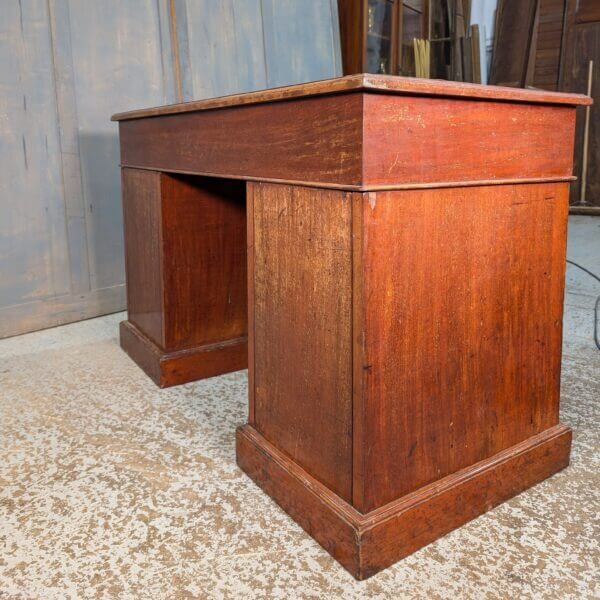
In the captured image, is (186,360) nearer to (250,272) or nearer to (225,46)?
(250,272)

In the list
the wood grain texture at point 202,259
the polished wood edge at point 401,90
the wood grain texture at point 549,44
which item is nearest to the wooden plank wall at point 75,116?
the wood grain texture at point 202,259

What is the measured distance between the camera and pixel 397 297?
120 centimetres

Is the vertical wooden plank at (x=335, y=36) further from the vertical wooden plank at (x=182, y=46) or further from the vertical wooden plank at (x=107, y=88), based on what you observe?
the vertical wooden plank at (x=107, y=88)

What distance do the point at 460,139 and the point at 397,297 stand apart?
324 millimetres

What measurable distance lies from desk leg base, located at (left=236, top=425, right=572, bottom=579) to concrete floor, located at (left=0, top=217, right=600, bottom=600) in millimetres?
25

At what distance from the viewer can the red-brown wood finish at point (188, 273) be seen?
2172 millimetres

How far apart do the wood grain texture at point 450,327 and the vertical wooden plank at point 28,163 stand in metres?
2.06

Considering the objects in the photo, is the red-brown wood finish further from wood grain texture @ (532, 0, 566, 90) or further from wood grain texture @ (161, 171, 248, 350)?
wood grain texture @ (532, 0, 566, 90)

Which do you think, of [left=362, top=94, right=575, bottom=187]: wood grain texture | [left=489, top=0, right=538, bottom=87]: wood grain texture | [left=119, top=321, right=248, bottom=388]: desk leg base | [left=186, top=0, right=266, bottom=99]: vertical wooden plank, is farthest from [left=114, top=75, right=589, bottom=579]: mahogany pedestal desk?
[left=489, top=0, right=538, bottom=87]: wood grain texture

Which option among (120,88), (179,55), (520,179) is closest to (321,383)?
(520,179)

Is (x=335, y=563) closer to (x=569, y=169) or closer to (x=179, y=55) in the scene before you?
(x=569, y=169)

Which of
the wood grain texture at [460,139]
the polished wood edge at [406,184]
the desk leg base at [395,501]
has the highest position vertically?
the wood grain texture at [460,139]

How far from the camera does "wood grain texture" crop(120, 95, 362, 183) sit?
113 cm

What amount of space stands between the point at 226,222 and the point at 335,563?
4.30 ft
